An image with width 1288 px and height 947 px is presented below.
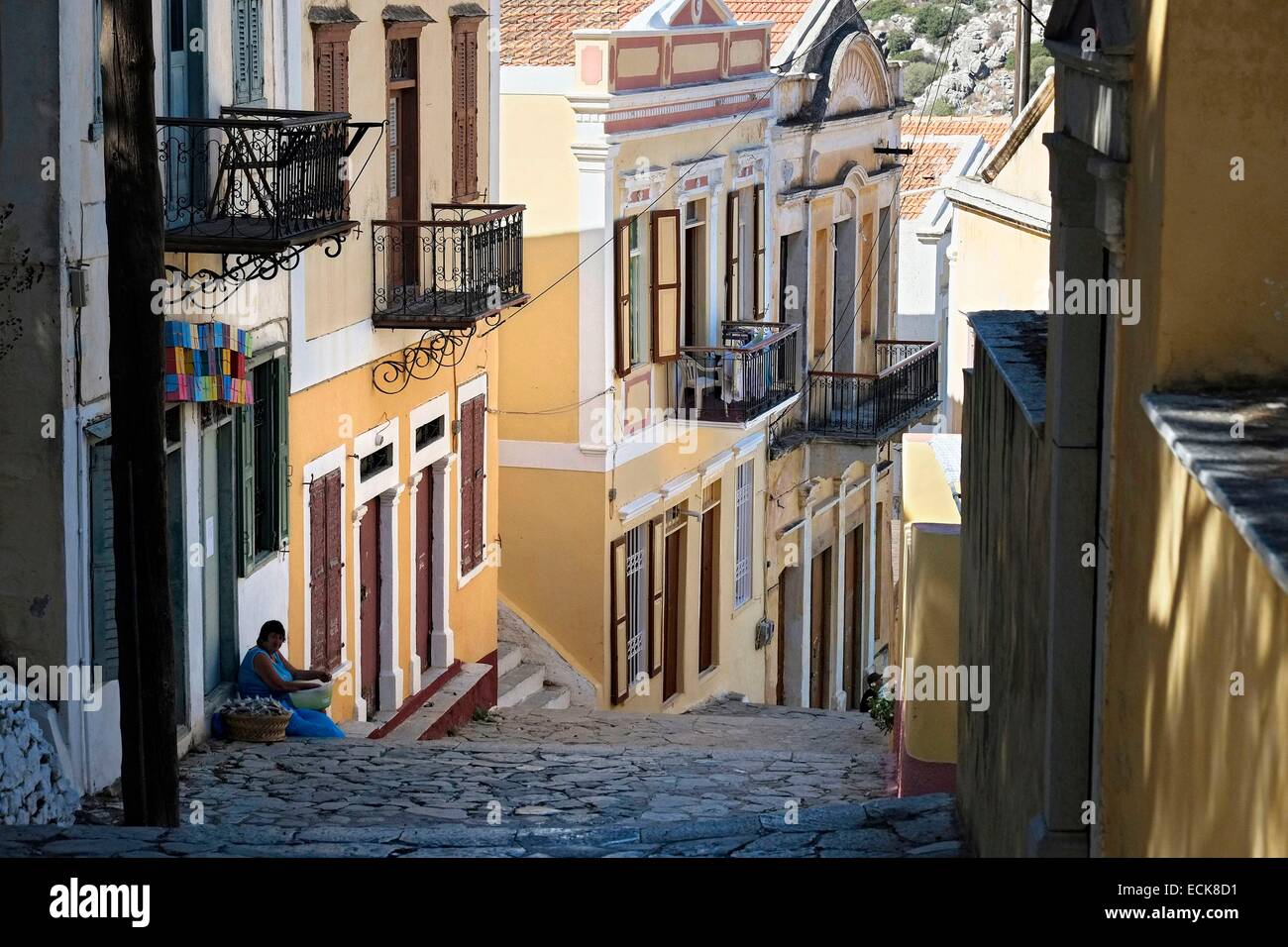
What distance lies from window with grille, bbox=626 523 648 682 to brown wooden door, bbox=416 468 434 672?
12.2 ft

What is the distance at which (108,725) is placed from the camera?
12859mm

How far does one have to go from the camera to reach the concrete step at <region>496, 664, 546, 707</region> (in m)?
21.5

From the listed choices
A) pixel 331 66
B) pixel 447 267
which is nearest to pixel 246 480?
pixel 331 66

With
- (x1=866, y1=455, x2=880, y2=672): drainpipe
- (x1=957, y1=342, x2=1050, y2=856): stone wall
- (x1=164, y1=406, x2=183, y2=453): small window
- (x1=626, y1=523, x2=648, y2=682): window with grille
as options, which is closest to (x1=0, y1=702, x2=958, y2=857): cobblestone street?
(x1=957, y1=342, x2=1050, y2=856): stone wall

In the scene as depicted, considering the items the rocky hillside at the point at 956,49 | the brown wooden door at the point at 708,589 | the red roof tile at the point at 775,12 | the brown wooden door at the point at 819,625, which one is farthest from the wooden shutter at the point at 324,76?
the rocky hillside at the point at 956,49

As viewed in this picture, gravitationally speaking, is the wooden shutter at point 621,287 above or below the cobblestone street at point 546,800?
above

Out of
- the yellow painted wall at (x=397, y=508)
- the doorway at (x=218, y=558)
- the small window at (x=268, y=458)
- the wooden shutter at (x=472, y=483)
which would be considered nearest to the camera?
the doorway at (x=218, y=558)

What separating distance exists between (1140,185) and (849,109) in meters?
24.1

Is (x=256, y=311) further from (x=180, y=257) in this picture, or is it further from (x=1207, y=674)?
(x=1207, y=674)

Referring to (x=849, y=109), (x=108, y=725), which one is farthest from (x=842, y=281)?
(x=108, y=725)

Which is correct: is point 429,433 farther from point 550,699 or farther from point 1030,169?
point 1030,169

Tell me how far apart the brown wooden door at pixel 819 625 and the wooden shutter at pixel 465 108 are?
10.6 m

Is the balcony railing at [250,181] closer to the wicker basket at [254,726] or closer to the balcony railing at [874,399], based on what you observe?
the wicker basket at [254,726]

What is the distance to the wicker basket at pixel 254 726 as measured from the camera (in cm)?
1458
